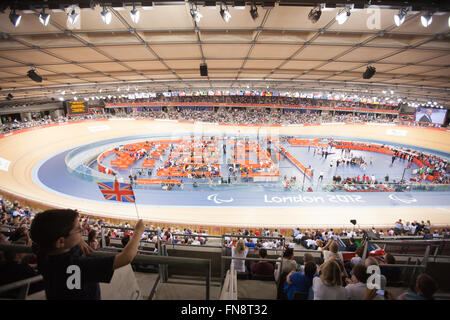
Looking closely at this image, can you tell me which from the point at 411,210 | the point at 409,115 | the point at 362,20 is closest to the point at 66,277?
the point at 362,20

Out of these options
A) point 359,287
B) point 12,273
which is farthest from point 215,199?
point 12,273

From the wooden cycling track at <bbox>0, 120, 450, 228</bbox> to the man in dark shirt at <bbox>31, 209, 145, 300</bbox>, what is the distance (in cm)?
1056

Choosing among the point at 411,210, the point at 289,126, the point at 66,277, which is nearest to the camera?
the point at 66,277

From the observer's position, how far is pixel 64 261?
4.28ft

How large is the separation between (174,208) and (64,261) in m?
13.3

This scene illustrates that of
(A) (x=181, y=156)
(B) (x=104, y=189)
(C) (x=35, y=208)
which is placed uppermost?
(B) (x=104, y=189)

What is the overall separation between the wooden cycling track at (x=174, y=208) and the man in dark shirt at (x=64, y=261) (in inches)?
416

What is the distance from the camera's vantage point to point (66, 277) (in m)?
1.29

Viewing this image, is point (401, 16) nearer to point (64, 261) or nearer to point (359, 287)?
point (359, 287)

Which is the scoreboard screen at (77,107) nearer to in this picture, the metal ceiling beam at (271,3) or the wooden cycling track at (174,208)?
the wooden cycling track at (174,208)

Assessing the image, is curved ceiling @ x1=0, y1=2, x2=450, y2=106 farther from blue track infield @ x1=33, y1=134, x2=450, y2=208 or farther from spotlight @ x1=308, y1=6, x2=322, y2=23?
blue track infield @ x1=33, y1=134, x2=450, y2=208

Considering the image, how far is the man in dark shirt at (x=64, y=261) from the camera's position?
50.3 inches

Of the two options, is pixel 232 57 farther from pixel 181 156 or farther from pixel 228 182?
pixel 181 156
